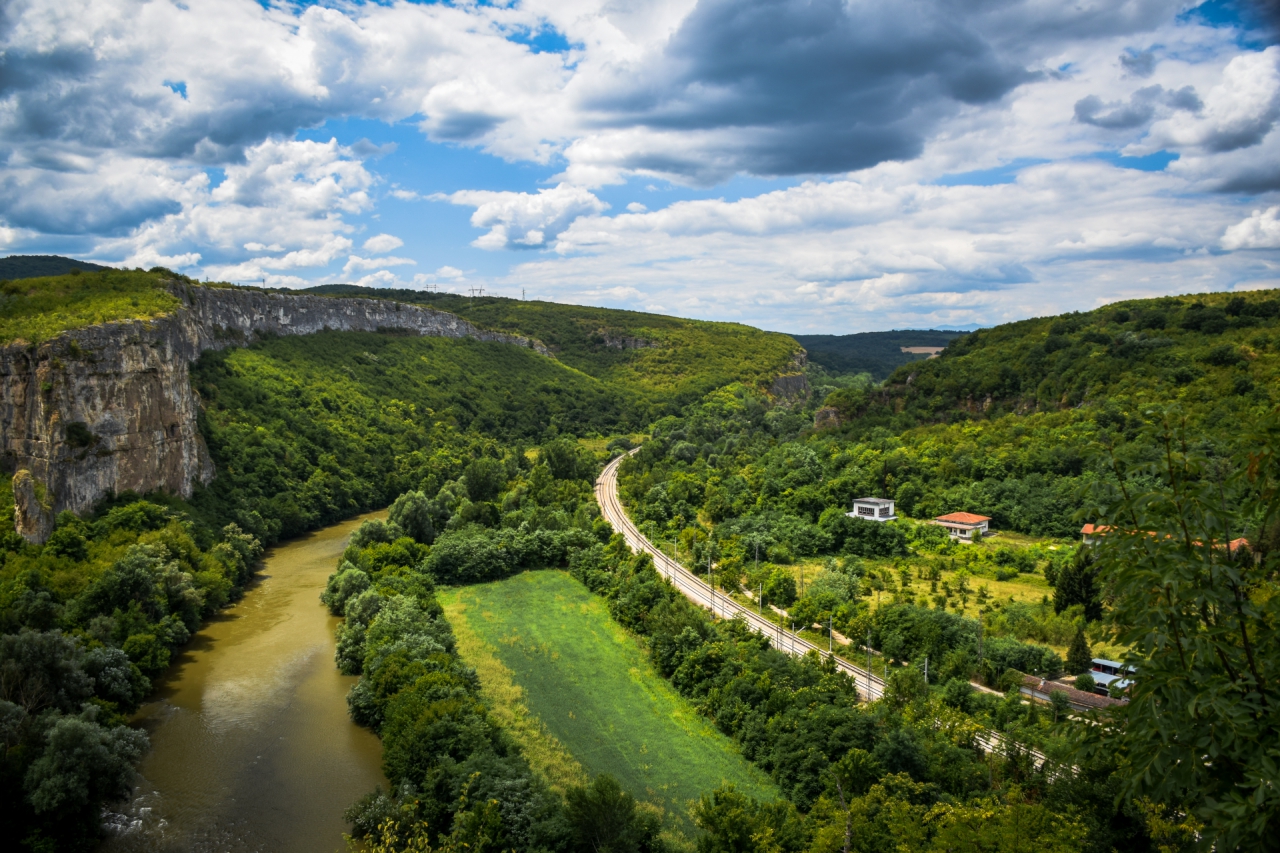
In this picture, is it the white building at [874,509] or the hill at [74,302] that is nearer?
the hill at [74,302]

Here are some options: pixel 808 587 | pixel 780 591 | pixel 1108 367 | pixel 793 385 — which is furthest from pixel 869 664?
pixel 793 385

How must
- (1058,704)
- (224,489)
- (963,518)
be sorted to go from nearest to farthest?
(1058,704) → (963,518) → (224,489)

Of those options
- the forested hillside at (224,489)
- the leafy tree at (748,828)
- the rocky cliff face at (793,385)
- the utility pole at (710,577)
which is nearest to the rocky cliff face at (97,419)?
the forested hillside at (224,489)

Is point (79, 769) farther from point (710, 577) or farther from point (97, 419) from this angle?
point (710, 577)

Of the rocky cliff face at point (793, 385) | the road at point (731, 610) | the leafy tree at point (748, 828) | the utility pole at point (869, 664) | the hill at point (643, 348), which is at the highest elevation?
the hill at point (643, 348)

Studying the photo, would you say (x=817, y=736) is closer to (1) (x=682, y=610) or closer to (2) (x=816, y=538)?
(1) (x=682, y=610)

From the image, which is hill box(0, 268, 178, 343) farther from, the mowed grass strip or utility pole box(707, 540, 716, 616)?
utility pole box(707, 540, 716, 616)

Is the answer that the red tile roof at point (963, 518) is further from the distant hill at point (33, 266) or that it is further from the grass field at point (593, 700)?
the distant hill at point (33, 266)

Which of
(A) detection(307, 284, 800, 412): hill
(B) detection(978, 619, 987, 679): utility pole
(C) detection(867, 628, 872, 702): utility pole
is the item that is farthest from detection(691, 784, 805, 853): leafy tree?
(A) detection(307, 284, 800, 412): hill

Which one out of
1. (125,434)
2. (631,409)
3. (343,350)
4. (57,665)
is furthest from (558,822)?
(631,409)
